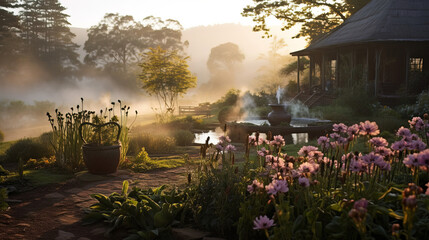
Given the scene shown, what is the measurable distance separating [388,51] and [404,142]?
19.4m

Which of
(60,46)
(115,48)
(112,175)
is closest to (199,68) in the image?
(115,48)

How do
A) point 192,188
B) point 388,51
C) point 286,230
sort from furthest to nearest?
1. point 388,51
2. point 192,188
3. point 286,230

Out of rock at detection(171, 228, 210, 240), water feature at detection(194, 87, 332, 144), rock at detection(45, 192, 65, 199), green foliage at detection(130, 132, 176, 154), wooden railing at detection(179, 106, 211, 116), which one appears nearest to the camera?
rock at detection(171, 228, 210, 240)

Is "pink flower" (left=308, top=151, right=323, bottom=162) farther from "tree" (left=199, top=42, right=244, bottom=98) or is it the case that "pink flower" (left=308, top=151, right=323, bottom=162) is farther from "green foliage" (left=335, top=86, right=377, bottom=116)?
"tree" (left=199, top=42, right=244, bottom=98)

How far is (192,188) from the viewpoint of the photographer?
457cm

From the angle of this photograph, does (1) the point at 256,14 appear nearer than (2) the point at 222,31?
Yes

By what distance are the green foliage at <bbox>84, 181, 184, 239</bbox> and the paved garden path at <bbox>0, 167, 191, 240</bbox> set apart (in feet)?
0.49

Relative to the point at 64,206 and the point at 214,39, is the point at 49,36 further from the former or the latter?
the point at 214,39

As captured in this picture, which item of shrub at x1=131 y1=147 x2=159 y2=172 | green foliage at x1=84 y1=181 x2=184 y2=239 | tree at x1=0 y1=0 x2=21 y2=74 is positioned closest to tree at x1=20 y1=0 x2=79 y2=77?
tree at x1=0 y1=0 x2=21 y2=74

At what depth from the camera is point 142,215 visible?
14.3ft

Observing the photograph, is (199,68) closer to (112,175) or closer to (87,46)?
(87,46)

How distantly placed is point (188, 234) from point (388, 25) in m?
19.1

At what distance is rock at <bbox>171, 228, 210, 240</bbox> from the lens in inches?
154

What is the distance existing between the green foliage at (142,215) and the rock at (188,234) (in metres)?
0.07
